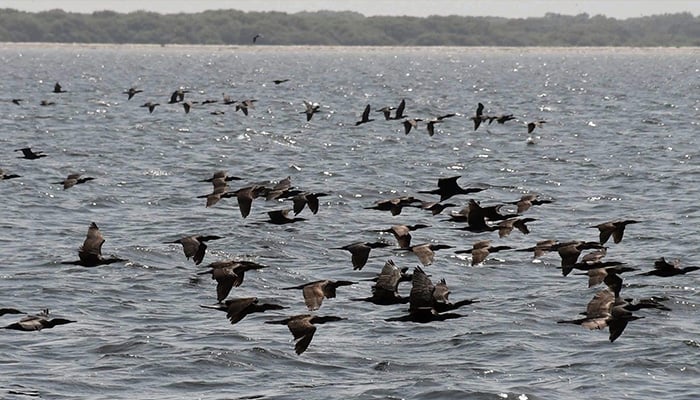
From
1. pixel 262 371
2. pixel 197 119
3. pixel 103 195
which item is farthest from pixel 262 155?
pixel 262 371

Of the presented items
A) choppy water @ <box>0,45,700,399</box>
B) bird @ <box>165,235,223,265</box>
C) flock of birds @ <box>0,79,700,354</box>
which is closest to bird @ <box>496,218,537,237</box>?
flock of birds @ <box>0,79,700,354</box>

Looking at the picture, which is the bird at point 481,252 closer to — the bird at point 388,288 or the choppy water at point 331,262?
the choppy water at point 331,262

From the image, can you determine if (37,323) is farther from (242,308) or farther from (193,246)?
(193,246)

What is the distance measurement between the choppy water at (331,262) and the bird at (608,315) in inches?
29.8

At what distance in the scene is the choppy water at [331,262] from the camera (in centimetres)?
2095

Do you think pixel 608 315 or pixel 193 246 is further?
pixel 193 246

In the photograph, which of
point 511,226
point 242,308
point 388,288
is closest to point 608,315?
point 388,288

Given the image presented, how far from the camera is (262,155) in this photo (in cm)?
5416

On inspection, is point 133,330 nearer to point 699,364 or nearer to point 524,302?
point 524,302

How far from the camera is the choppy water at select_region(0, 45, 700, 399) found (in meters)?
21.0

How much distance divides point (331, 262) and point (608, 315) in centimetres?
976

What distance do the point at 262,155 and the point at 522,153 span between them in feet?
32.1

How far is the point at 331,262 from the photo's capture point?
30.2 meters

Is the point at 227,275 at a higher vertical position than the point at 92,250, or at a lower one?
higher
